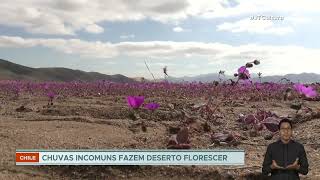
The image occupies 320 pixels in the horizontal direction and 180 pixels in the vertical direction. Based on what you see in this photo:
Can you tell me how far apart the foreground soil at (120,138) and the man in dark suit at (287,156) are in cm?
78

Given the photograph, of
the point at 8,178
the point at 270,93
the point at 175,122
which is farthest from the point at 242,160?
the point at 270,93

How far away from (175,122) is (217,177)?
121 inches

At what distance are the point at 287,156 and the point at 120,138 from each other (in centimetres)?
260

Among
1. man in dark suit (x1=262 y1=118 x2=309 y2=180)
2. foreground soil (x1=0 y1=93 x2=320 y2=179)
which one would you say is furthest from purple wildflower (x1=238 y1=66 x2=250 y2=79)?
man in dark suit (x1=262 y1=118 x2=309 y2=180)

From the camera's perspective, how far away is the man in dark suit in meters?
4.16

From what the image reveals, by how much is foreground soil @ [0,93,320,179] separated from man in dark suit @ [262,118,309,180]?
2.56 ft

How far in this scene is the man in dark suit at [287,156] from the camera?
4164 millimetres

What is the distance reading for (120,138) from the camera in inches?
249

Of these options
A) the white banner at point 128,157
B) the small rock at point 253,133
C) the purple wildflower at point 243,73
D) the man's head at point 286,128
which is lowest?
the white banner at point 128,157

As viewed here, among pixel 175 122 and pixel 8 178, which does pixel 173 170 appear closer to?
pixel 8 178

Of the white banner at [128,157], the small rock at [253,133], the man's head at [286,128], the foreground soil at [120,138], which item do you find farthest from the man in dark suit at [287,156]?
the small rock at [253,133]

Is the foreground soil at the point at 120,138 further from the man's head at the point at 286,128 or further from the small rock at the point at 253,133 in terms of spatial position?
the man's head at the point at 286,128

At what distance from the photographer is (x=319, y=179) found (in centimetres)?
485

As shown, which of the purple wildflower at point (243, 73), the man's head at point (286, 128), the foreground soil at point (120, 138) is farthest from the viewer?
the purple wildflower at point (243, 73)
